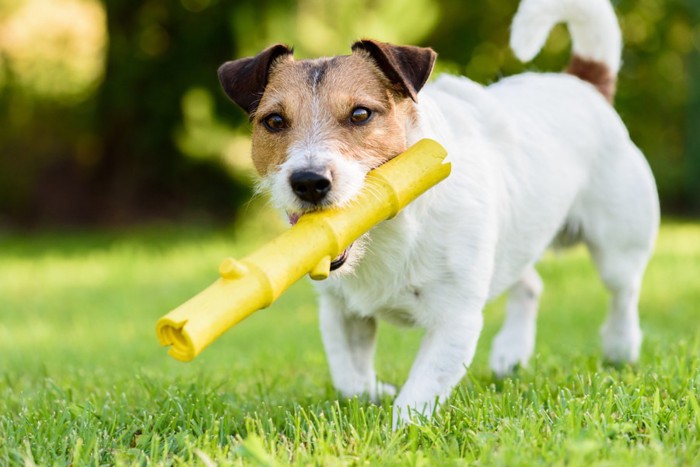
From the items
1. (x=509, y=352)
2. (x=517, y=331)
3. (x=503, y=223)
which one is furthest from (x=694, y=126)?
(x=503, y=223)

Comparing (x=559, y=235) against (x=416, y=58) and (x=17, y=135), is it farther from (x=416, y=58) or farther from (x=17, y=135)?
(x=17, y=135)

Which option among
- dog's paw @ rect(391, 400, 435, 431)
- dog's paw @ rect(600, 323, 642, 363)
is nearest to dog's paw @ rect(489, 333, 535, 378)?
dog's paw @ rect(600, 323, 642, 363)

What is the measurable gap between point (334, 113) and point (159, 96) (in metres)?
11.4

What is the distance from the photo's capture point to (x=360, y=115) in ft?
13.0

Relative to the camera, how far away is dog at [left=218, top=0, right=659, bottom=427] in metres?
3.92

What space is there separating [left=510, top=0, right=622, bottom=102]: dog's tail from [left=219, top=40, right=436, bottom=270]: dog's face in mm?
1391

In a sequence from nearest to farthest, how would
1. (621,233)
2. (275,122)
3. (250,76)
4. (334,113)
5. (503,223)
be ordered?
(334,113) → (275,122) → (250,76) → (503,223) → (621,233)

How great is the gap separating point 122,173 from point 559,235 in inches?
483

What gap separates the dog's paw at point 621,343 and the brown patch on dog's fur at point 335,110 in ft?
7.94

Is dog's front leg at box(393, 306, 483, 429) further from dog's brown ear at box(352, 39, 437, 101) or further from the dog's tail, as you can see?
the dog's tail

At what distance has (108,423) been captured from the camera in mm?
3834

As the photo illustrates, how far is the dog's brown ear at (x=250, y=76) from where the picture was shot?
169 inches

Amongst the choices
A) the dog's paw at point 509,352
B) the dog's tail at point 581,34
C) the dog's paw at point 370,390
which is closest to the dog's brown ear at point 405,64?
the dog's tail at point 581,34

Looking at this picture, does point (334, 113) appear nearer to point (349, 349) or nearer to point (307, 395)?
point (349, 349)
